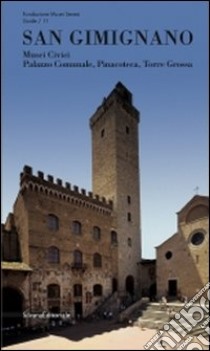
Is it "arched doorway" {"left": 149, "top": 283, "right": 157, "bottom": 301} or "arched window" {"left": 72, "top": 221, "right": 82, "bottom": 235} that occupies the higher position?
"arched window" {"left": 72, "top": 221, "right": 82, "bottom": 235}

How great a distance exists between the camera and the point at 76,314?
2891 cm

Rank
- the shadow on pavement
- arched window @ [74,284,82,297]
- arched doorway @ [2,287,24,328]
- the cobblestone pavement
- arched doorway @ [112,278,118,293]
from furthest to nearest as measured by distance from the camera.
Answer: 1. arched doorway @ [112,278,118,293]
2. arched window @ [74,284,82,297]
3. arched doorway @ [2,287,24,328]
4. the shadow on pavement
5. the cobblestone pavement

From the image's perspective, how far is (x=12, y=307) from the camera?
2448 centimetres

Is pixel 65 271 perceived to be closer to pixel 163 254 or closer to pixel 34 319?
pixel 34 319

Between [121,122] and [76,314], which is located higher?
[121,122]

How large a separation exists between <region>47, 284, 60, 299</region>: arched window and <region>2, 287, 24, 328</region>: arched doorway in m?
2.63

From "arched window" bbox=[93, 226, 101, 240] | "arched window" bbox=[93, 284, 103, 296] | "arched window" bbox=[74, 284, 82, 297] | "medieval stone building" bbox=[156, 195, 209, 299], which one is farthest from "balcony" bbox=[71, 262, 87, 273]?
Answer: "medieval stone building" bbox=[156, 195, 209, 299]

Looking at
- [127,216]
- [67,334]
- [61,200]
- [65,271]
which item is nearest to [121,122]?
Answer: [127,216]

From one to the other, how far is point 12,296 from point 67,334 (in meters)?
5.10

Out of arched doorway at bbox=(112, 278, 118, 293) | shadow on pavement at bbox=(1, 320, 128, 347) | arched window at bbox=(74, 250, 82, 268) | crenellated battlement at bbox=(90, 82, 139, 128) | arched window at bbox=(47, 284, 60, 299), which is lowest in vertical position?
shadow on pavement at bbox=(1, 320, 128, 347)

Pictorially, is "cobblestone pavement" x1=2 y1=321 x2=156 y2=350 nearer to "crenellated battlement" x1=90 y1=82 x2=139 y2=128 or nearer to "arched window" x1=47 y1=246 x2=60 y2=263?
"arched window" x1=47 y1=246 x2=60 y2=263

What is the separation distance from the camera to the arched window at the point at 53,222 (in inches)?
1102

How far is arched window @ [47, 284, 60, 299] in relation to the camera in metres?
26.6

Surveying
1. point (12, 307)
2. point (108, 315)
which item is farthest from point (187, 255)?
point (12, 307)
